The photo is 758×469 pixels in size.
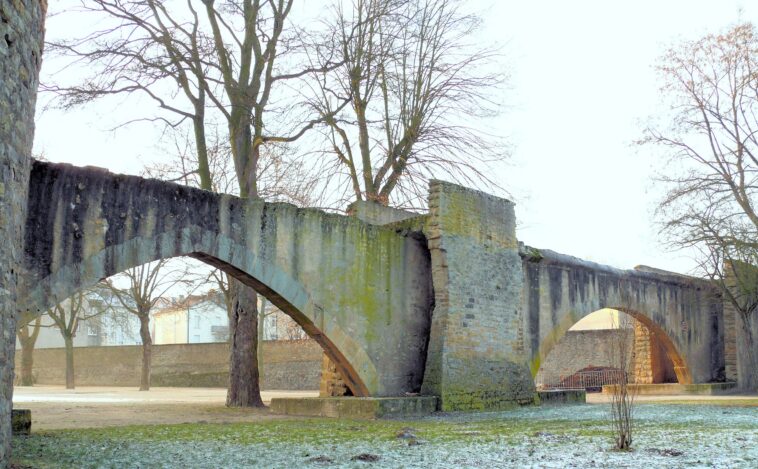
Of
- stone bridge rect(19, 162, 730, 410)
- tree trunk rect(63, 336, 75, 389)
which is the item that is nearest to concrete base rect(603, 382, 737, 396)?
stone bridge rect(19, 162, 730, 410)

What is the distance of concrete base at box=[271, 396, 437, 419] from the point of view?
1128 cm

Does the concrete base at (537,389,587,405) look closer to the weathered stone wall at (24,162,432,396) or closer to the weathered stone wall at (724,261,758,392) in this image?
the weathered stone wall at (24,162,432,396)

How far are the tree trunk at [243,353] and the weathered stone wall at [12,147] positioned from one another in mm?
8746

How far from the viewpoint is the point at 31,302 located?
834cm

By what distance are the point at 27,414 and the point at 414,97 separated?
11219mm

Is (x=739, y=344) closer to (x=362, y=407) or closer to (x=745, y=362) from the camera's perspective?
(x=745, y=362)

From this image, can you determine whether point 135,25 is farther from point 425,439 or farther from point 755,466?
point 755,466

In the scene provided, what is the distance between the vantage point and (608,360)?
25594mm

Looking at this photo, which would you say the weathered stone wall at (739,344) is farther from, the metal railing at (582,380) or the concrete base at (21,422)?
the concrete base at (21,422)

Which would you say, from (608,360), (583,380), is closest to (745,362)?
(608,360)

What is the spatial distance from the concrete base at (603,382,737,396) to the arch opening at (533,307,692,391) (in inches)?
29.6

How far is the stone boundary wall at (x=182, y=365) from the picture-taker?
28672 millimetres

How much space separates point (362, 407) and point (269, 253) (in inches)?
99.3

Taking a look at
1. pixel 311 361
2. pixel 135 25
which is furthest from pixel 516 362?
pixel 311 361
